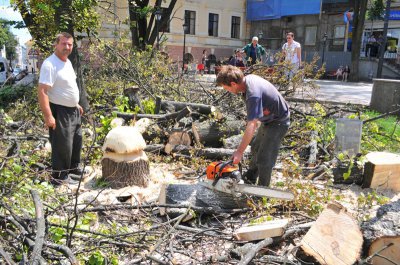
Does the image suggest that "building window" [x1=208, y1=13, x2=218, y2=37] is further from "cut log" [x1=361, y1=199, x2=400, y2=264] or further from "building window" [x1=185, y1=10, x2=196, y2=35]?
"cut log" [x1=361, y1=199, x2=400, y2=264]

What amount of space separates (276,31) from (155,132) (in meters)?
30.6

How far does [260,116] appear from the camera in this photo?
132 inches

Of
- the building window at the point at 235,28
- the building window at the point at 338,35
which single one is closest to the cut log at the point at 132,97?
the building window at the point at 338,35

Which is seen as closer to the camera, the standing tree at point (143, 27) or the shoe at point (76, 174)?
the shoe at point (76, 174)

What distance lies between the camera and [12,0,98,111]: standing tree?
6.62 m

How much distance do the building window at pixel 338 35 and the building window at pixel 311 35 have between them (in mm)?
1624

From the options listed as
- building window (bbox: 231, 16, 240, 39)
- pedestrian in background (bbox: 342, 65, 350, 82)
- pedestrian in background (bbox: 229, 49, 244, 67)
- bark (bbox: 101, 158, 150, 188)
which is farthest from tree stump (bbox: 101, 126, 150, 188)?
building window (bbox: 231, 16, 240, 39)

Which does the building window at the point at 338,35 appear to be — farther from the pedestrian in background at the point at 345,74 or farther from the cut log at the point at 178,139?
the cut log at the point at 178,139

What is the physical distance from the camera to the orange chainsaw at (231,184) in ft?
10.8

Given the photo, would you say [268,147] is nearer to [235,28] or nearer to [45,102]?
[45,102]

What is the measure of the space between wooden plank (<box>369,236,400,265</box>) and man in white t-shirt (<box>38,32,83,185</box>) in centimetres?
296

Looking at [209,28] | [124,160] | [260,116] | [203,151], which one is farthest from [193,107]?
[209,28]

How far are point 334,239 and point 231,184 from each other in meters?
0.97

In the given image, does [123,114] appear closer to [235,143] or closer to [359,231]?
[235,143]
